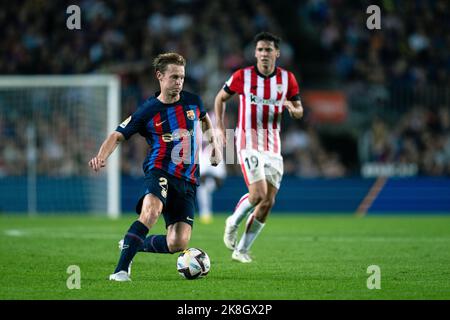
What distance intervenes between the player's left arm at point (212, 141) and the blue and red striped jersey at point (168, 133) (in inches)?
7.5

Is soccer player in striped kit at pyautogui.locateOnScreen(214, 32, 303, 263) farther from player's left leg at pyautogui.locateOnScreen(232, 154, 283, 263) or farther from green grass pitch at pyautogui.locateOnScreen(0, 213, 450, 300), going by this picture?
green grass pitch at pyautogui.locateOnScreen(0, 213, 450, 300)

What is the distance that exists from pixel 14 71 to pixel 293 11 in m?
7.87

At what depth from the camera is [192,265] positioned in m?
8.12

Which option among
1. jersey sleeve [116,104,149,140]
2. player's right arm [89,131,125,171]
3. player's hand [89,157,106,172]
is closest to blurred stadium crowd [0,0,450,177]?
jersey sleeve [116,104,149,140]

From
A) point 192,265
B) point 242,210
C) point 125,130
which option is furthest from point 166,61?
point 242,210

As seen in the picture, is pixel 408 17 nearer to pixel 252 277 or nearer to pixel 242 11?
pixel 242 11

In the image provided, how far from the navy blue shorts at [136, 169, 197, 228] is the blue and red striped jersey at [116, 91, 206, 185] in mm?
66

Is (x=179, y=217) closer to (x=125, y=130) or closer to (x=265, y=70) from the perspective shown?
(x=125, y=130)

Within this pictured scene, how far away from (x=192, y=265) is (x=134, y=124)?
1437 mm

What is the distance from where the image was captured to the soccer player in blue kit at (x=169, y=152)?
26.2 ft

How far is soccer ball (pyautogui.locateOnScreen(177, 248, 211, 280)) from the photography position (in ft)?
26.6

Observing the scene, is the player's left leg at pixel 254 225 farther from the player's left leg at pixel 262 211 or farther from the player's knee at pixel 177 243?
the player's knee at pixel 177 243

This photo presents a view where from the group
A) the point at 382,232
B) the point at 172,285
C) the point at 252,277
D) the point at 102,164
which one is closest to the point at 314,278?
the point at 252,277

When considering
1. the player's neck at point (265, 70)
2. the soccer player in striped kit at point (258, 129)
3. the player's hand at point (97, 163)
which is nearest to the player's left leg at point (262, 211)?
the soccer player in striped kit at point (258, 129)
